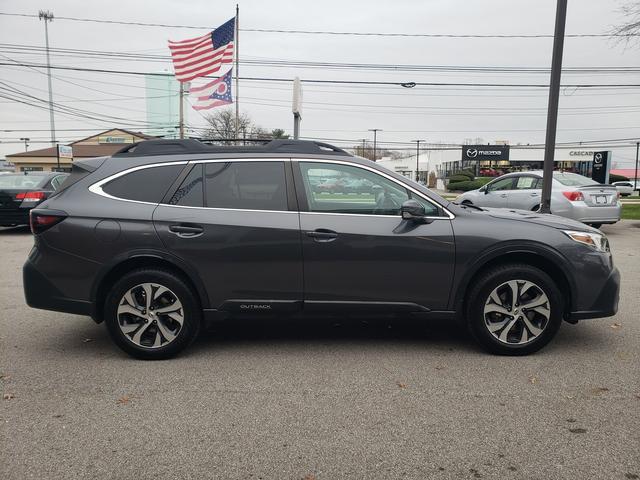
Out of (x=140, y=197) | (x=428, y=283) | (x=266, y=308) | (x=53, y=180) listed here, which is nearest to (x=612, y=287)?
(x=428, y=283)

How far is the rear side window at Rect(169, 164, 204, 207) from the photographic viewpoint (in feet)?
14.4

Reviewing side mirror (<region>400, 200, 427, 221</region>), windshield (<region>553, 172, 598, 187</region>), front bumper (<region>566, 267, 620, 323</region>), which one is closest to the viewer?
side mirror (<region>400, 200, 427, 221</region>)

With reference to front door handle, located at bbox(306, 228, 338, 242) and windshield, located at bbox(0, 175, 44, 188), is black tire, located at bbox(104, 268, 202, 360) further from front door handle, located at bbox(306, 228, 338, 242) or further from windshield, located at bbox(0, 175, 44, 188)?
windshield, located at bbox(0, 175, 44, 188)

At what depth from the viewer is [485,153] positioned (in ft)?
203

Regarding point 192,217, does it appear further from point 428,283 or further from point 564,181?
point 564,181

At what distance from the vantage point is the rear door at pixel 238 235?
4.28m

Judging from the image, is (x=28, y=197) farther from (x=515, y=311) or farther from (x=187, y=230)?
(x=515, y=311)

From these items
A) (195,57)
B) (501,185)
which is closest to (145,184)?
(501,185)

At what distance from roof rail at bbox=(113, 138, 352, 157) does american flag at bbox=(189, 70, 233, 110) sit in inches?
724

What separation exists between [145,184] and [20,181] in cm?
985

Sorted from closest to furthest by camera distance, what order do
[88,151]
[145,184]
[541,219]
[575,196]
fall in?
[145,184] → [541,219] → [575,196] → [88,151]

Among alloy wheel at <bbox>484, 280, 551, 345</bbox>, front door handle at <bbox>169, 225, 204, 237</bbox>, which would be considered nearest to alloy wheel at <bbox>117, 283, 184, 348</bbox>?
front door handle at <bbox>169, 225, 204, 237</bbox>

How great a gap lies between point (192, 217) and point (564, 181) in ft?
33.5

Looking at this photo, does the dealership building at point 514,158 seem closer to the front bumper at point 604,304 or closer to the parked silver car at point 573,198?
the parked silver car at point 573,198
